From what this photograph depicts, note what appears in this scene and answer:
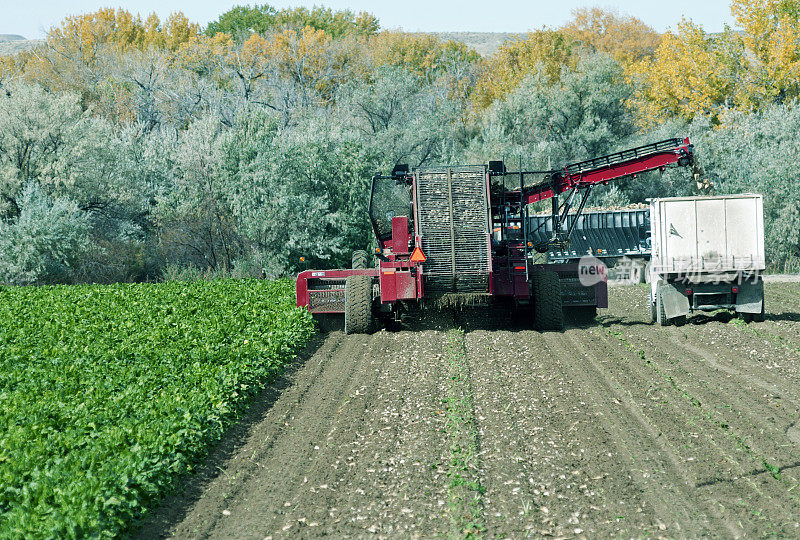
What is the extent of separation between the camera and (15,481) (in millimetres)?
7051

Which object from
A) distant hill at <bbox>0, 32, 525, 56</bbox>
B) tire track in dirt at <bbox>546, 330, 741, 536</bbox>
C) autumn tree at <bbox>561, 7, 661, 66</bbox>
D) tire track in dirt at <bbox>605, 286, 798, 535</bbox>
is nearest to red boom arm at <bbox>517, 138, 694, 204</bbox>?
tire track in dirt at <bbox>605, 286, 798, 535</bbox>

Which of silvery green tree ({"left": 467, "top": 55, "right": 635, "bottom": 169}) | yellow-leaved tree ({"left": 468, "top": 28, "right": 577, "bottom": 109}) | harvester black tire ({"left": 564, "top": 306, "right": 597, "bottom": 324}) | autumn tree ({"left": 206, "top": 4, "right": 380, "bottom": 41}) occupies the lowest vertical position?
harvester black tire ({"left": 564, "top": 306, "right": 597, "bottom": 324})

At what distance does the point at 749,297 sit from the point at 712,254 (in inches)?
46.4

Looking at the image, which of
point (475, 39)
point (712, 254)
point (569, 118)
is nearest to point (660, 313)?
point (712, 254)

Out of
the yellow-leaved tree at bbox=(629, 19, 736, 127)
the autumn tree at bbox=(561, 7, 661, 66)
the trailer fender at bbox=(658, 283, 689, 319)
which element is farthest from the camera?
the autumn tree at bbox=(561, 7, 661, 66)

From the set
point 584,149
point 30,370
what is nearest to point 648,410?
point 30,370

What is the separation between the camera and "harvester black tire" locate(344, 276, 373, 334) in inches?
631

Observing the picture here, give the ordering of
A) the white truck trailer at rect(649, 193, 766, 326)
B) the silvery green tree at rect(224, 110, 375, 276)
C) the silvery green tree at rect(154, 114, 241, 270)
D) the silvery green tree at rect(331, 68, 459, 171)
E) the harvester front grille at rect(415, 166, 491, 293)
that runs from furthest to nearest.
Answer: the silvery green tree at rect(331, 68, 459, 171), the silvery green tree at rect(154, 114, 241, 270), the silvery green tree at rect(224, 110, 375, 276), the white truck trailer at rect(649, 193, 766, 326), the harvester front grille at rect(415, 166, 491, 293)

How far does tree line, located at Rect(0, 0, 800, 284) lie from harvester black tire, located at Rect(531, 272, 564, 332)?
13.7 ft

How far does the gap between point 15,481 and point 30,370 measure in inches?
207

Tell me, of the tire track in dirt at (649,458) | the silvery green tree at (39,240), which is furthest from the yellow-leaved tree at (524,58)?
the tire track in dirt at (649,458)

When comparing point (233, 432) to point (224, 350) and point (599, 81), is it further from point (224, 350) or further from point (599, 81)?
point (599, 81)

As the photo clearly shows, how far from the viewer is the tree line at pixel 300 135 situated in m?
34.2

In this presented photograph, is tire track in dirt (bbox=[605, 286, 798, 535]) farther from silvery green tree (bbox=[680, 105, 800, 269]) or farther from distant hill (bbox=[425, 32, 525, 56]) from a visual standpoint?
distant hill (bbox=[425, 32, 525, 56])
